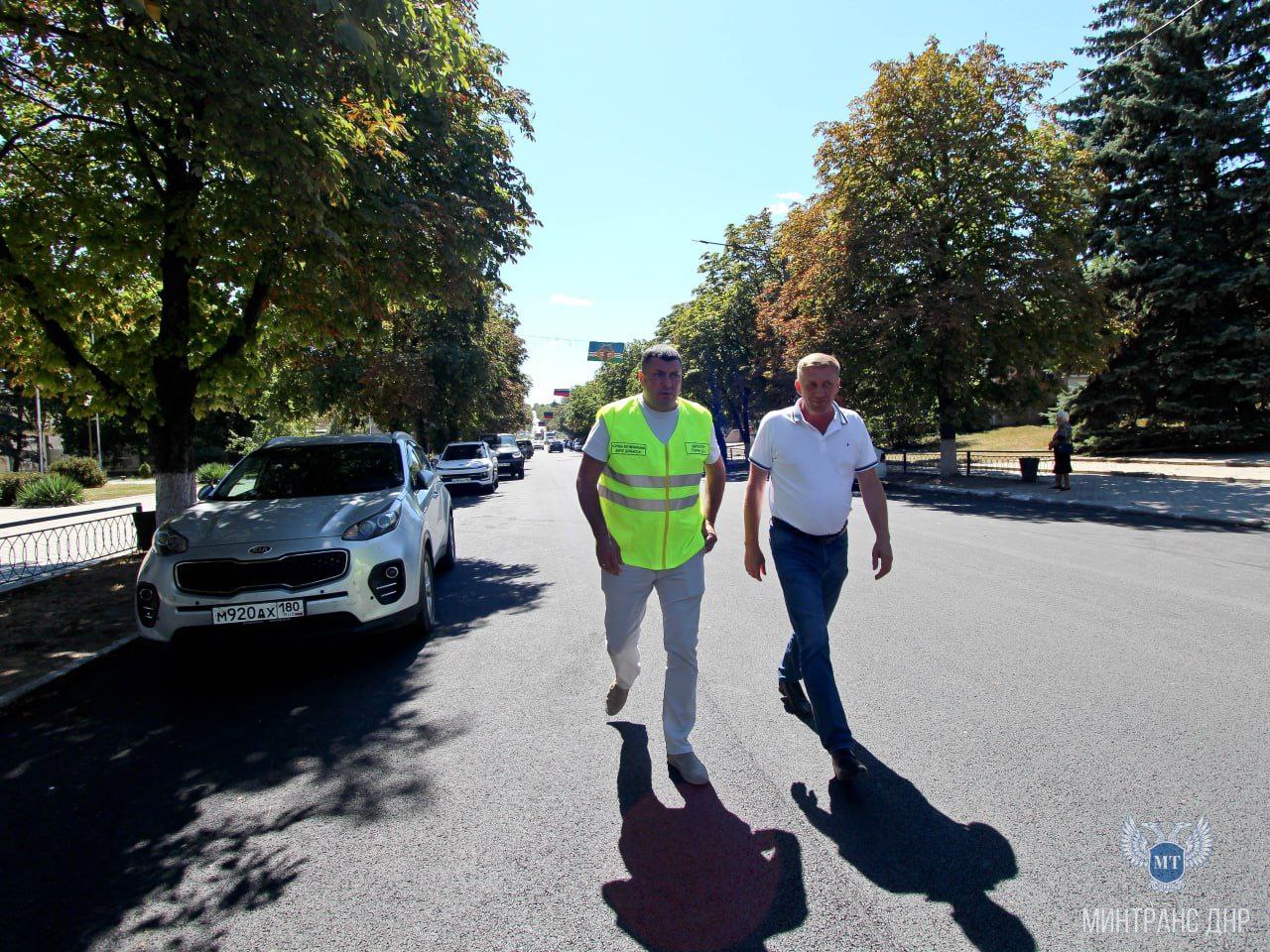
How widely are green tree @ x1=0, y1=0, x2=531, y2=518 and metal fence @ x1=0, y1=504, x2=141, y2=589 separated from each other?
1.87 m

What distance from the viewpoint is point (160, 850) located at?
3.11 metres

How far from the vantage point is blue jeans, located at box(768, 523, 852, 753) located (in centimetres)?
350

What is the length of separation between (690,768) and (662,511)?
1.17 m

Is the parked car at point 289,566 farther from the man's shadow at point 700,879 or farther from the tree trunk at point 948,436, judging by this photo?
the tree trunk at point 948,436

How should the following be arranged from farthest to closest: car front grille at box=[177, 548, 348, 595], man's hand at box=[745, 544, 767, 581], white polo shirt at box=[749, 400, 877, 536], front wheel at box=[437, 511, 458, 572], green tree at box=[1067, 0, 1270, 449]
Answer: green tree at box=[1067, 0, 1270, 449]
front wheel at box=[437, 511, 458, 572]
car front grille at box=[177, 548, 348, 595]
man's hand at box=[745, 544, 767, 581]
white polo shirt at box=[749, 400, 877, 536]

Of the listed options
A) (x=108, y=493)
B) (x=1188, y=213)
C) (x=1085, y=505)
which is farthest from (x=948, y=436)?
(x=108, y=493)

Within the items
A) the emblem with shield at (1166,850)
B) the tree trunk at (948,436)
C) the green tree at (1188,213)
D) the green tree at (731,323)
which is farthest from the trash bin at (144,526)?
the green tree at (731,323)

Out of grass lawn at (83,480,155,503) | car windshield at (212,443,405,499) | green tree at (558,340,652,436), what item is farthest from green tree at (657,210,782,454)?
car windshield at (212,443,405,499)

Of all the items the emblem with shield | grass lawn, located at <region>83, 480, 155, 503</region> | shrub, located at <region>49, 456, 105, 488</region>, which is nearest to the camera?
the emblem with shield

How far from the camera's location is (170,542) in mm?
5367

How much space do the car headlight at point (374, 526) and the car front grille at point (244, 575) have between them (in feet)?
1.04

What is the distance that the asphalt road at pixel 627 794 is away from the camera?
2.59m

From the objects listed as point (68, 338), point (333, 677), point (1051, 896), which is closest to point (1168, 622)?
point (1051, 896)

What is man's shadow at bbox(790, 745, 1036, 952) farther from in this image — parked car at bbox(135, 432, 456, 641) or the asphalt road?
parked car at bbox(135, 432, 456, 641)
